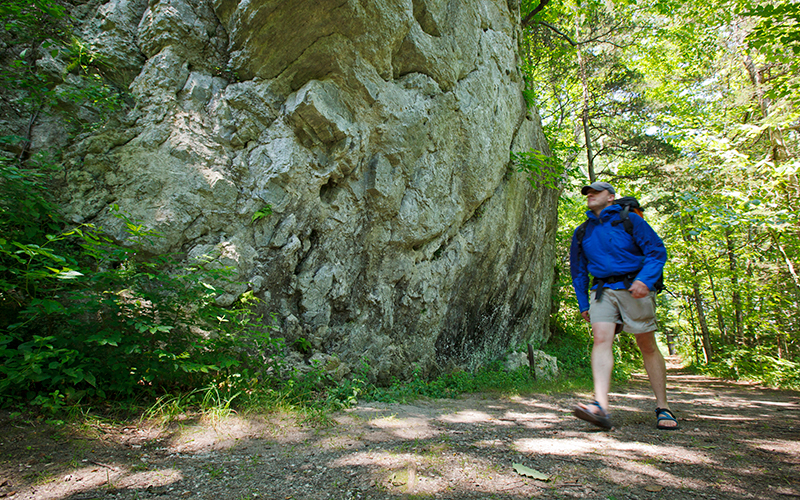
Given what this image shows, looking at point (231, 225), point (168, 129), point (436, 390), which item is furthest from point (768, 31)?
point (168, 129)

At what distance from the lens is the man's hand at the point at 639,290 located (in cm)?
292

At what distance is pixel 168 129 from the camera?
4449 mm

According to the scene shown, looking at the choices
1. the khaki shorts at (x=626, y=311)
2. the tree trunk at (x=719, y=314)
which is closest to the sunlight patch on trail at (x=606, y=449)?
the khaki shorts at (x=626, y=311)

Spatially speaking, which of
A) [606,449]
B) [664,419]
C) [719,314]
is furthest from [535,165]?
[719,314]

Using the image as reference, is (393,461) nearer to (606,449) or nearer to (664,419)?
(606,449)

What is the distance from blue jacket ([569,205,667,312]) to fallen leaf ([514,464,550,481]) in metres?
1.80

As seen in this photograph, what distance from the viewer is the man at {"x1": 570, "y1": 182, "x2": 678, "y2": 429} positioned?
2.91 meters

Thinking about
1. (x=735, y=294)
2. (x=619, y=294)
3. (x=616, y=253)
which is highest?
(x=735, y=294)

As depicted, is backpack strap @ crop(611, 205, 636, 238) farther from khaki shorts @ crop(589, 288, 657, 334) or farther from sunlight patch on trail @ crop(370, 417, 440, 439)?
sunlight patch on trail @ crop(370, 417, 440, 439)

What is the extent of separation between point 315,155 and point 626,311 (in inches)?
170

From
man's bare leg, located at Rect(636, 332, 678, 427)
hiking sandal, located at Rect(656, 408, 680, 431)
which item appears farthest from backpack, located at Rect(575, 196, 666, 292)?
hiking sandal, located at Rect(656, 408, 680, 431)

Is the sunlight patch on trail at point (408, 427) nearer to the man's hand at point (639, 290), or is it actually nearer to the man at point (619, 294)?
the man at point (619, 294)

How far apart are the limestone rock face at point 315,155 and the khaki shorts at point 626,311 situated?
335cm

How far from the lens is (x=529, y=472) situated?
1.97 meters
